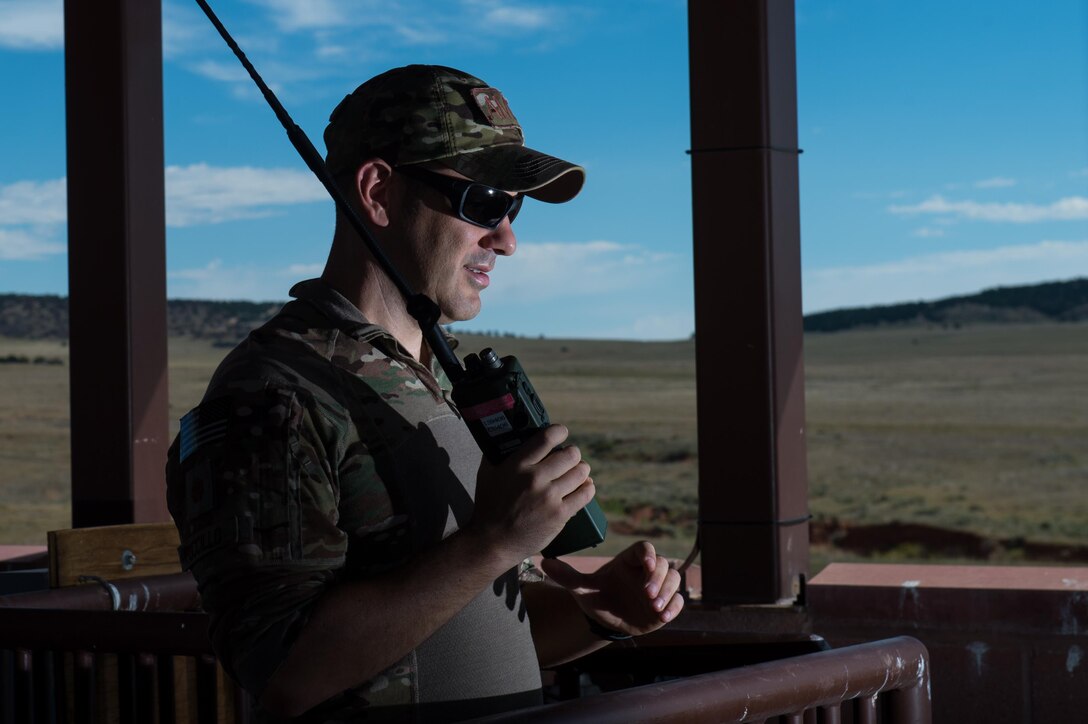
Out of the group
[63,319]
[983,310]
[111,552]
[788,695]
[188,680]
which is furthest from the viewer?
[983,310]

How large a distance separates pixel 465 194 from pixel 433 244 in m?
0.08

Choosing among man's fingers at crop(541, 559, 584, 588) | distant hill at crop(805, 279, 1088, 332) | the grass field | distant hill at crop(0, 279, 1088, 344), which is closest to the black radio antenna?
man's fingers at crop(541, 559, 584, 588)

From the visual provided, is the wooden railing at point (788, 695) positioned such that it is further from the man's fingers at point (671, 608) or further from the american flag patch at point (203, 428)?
the american flag patch at point (203, 428)

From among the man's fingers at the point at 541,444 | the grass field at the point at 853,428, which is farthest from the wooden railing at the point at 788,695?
the grass field at the point at 853,428

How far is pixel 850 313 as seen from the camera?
262 feet

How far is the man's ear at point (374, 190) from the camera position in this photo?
1.67 m

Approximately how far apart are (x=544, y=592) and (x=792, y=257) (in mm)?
1924

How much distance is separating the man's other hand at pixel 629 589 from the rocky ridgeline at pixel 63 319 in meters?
69.8

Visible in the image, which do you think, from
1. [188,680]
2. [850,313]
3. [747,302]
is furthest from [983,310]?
[188,680]

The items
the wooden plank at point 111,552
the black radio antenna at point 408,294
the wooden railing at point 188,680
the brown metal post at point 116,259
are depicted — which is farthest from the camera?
the brown metal post at point 116,259

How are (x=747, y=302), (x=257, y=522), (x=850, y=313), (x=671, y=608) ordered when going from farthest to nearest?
1. (x=850, y=313)
2. (x=747, y=302)
3. (x=671, y=608)
4. (x=257, y=522)

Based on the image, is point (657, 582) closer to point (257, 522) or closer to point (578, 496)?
point (578, 496)

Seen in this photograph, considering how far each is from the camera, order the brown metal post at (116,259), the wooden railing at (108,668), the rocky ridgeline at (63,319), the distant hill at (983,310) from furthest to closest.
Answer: the distant hill at (983,310)
the rocky ridgeline at (63,319)
the brown metal post at (116,259)
the wooden railing at (108,668)

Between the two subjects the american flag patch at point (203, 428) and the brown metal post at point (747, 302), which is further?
the brown metal post at point (747, 302)
